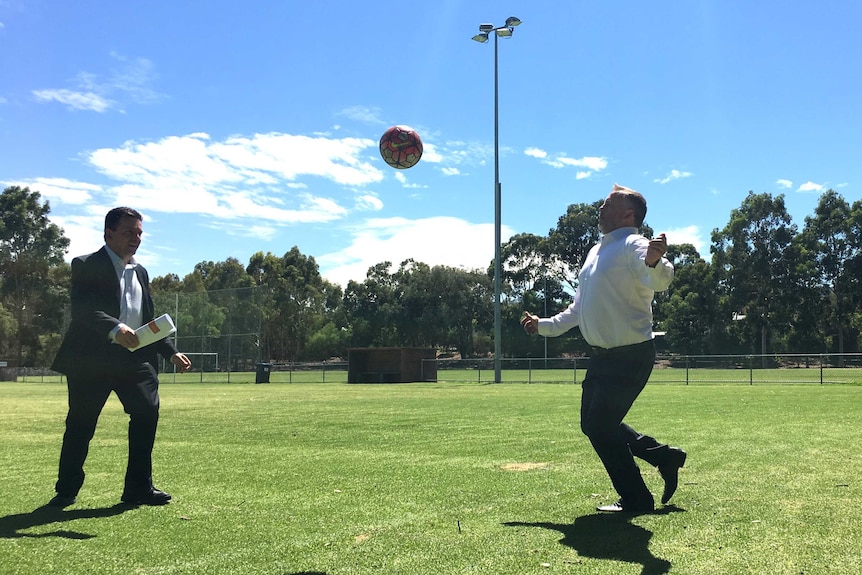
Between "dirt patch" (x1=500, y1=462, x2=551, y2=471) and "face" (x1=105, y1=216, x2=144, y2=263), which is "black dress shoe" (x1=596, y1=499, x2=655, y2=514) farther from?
"face" (x1=105, y1=216, x2=144, y2=263)

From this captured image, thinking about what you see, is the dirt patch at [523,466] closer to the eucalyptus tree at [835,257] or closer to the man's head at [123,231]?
the man's head at [123,231]

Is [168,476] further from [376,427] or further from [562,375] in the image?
[562,375]

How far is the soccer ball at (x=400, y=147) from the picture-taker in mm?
12609

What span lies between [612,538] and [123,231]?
3.54m

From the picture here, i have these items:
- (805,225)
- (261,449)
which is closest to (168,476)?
(261,449)

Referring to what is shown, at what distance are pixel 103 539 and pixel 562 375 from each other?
104 ft

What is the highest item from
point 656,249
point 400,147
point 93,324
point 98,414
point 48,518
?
A: point 400,147

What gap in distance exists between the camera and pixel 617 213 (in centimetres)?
413

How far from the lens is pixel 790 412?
1144cm

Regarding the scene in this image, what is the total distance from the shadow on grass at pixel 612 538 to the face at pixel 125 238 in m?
3.00

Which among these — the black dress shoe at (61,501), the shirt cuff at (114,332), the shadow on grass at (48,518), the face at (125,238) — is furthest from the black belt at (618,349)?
the black dress shoe at (61,501)

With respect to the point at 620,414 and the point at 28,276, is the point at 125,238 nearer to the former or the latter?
the point at 620,414

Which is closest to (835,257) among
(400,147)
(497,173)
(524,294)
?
(524,294)

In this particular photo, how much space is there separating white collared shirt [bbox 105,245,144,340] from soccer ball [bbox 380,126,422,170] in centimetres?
834
